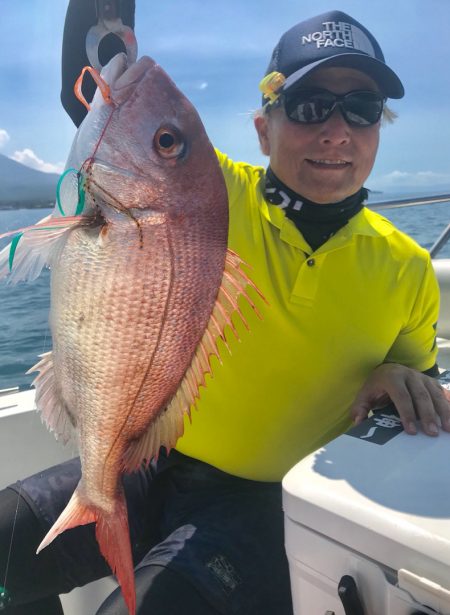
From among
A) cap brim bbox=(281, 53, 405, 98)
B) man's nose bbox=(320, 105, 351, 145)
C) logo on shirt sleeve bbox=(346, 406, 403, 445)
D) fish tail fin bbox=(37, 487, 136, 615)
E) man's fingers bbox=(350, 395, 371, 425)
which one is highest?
cap brim bbox=(281, 53, 405, 98)

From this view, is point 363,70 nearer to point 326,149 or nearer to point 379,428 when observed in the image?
point 326,149

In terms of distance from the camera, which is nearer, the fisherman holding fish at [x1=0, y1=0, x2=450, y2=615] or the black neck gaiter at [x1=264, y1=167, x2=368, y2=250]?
the fisherman holding fish at [x1=0, y1=0, x2=450, y2=615]

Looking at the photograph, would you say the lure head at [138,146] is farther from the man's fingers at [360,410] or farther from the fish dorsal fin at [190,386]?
the man's fingers at [360,410]

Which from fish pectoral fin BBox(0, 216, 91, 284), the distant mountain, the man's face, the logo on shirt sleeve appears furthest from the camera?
the distant mountain

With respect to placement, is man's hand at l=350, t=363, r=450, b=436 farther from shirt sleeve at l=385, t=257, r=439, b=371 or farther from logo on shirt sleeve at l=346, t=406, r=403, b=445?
shirt sleeve at l=385, t=257, r=439, b=371

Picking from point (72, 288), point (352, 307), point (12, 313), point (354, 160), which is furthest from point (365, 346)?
point (12, 313)

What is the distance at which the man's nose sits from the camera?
64.4 inches

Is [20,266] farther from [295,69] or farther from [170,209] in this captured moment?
[295,69]

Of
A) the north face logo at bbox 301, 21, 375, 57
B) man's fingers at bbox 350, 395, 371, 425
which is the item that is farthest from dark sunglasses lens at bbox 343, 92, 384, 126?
man's fingers at bbox 350, 395, 371, 425

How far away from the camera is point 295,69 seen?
1.68 metres

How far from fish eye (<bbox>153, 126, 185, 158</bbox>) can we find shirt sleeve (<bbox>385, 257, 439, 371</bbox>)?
1105mm

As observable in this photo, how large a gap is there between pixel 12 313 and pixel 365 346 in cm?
261

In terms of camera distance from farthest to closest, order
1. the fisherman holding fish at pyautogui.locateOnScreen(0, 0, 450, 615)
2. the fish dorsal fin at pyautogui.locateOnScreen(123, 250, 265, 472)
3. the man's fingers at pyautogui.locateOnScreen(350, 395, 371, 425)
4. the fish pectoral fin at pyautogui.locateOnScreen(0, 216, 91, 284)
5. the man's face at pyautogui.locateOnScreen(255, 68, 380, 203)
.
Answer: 1. the man's face at pyautogui.locateOnScreen(255, 68, 380, 203)
2. the man's fingers at pyautogui.locateOnScreen(350, 395, 371, 425)
3. the fisherman holding fish at pyautogui.locateOnScreen(0, 0, 450, 615)
4. the fish dorsal fin at pyautogui.locateOnScreen(123, 250, 265, 472)
5. the fish pectoral fin at pyautogui.locateOnScreen(0, 216, 91, 284)

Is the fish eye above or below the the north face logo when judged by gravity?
below
